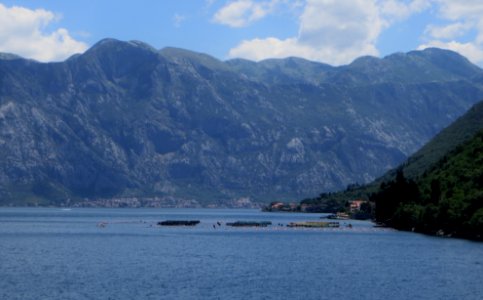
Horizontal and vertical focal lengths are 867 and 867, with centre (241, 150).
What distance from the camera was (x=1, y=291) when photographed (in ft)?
350

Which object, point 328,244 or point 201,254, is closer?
point 201,254

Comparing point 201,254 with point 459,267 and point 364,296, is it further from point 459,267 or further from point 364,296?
point 364,296

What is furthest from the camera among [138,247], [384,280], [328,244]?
[328,244]

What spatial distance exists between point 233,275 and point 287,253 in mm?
42736

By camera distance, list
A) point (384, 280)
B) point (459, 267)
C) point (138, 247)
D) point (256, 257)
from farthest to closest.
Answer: point (138, 247) → point (256, 257) → point (459, 267) → point (384, 280)

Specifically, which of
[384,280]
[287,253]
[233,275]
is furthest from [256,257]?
[384,280]

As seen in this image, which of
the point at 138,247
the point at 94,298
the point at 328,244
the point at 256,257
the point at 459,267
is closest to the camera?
the point at 94,298

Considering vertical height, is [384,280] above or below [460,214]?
below

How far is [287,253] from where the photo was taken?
16750cm

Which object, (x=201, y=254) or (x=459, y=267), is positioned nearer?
(x=459, y=267)

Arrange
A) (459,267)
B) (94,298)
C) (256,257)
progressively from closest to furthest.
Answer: (94,298) < (459,267) < (256,257)

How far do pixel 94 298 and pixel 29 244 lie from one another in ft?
311

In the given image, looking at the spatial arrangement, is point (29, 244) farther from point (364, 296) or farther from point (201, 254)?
point (364, 296)

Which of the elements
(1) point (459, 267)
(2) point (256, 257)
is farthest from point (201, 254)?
(1) point (459, 267)
